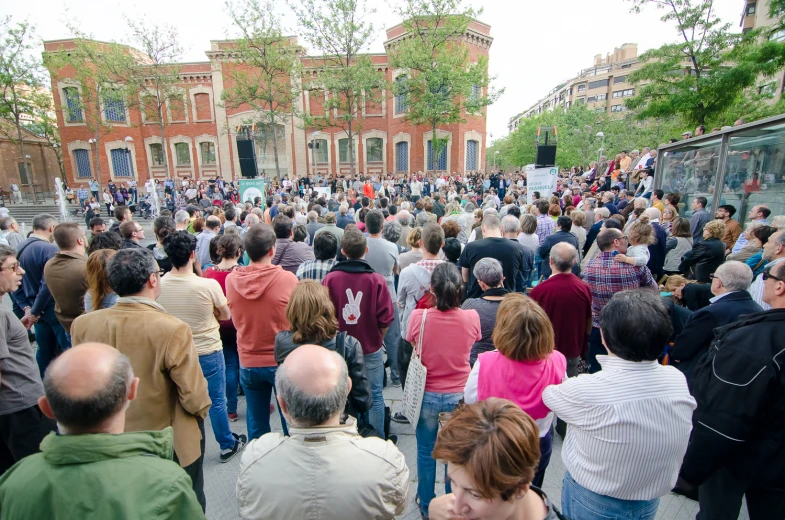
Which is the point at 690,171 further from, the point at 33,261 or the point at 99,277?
the point at 33,261

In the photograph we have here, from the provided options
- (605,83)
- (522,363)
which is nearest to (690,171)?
(522,363)

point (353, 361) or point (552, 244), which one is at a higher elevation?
point (552, 244)

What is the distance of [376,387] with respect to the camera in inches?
130

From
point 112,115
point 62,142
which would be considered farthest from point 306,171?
point 62,142

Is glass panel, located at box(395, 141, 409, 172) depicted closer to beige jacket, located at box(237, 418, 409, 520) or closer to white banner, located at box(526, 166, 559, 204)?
white banner, located at box(526, 166, 559, 204)

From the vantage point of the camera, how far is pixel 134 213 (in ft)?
76.7

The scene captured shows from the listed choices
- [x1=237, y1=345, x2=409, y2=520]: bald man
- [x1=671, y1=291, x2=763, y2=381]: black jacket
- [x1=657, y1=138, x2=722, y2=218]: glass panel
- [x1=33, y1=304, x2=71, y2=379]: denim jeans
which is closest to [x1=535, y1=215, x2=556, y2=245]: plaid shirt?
[x1=657, y1=138, x2=722, y2=218]: glass panel

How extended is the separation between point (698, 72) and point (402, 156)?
1788 centimetres

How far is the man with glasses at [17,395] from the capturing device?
234 cm

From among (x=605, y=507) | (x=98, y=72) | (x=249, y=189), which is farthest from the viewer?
(x=98, y=72)

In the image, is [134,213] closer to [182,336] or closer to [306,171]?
[306,171]

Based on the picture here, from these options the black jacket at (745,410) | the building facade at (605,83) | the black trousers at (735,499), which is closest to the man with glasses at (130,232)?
the black jacket at (745,410)

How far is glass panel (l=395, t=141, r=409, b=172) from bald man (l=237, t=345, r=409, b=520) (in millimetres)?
28060

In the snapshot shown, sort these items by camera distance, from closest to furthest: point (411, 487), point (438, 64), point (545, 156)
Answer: point (411, 487) → point (545, 156) → point (438, 64)
